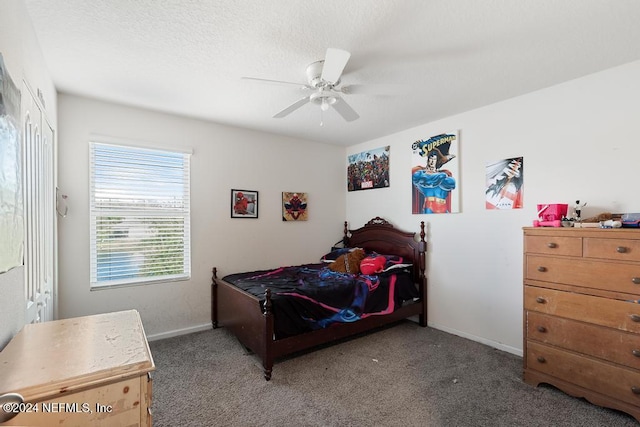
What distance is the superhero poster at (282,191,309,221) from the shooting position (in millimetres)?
4348

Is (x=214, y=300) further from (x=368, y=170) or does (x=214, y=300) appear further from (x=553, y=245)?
(x=553, y=245)

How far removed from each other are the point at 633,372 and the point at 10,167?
11.9 ft

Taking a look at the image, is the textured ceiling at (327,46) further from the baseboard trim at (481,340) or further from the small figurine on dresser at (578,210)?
the baseboard trim at (481,340)

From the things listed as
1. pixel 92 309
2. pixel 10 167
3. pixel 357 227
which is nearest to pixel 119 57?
pixel 10 167

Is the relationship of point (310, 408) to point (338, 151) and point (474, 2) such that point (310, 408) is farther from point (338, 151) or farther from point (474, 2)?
point (338, 151)

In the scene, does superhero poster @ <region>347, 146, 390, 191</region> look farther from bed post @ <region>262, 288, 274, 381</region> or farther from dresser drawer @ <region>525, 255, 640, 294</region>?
bed post @ <region>262, 288, 274, 381</region>

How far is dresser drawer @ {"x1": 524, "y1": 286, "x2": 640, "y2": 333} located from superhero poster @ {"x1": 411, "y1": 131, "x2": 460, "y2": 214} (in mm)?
1291

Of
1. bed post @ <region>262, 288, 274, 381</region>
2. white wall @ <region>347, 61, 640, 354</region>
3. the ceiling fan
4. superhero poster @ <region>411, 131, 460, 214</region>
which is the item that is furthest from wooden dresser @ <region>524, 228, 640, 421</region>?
bed post @ <region>262, 288, 274, 381</region>

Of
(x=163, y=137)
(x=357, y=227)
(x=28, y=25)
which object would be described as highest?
(x=28, y=25)

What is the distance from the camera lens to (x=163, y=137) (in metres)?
3.45

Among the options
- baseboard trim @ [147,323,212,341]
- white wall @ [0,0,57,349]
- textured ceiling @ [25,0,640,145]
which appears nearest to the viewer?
white wall @ [0,0,57,349]

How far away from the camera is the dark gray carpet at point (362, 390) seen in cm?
206

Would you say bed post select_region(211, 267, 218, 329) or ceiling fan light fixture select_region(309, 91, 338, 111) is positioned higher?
ceiling fan light fixture select_region(309, 91, 338, 111)

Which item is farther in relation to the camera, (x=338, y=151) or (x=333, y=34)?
(x=338, y=151)
